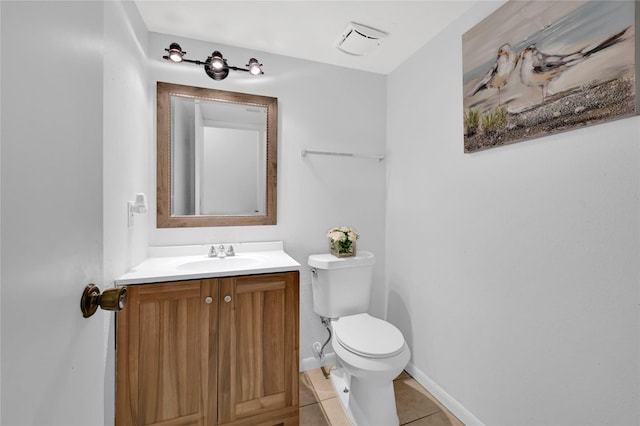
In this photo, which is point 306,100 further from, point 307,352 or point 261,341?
point 307,352

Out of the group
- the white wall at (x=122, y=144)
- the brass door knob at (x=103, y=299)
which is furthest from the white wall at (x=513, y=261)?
the white wall at (x=122, y=144)

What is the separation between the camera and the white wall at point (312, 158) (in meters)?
1.88

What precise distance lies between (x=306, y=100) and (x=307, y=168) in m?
0.50

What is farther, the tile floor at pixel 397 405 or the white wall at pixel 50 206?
the tile floor at pixel 397 405

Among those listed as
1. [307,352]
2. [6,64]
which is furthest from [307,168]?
[6,64]

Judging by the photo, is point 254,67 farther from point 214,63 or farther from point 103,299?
point 103,299

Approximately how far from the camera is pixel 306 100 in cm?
208

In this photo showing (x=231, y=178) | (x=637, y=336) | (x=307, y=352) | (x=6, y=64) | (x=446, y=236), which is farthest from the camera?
(x=307, y=352)

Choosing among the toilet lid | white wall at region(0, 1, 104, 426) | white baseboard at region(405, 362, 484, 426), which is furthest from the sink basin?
white baseboard at region(405, 362, 484, 426)

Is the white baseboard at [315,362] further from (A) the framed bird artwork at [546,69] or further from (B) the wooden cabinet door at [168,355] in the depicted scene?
(A) the framed bird artwork at [546,69]

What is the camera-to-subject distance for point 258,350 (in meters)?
1.43

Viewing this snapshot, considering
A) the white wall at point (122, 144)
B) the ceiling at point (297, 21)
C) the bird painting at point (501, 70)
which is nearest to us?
the white wall at point (122, 144)

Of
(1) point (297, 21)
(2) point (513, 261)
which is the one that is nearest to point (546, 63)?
(2) point (513, 261)

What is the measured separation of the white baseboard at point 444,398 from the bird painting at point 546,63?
1.63m
